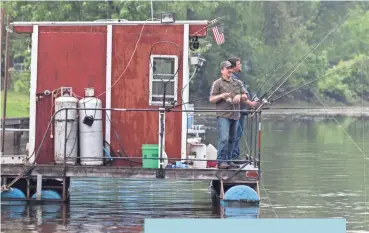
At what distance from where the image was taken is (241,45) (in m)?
79.1

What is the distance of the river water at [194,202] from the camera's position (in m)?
→ 16.5

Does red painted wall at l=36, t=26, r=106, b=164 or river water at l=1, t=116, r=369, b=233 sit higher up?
red painted wall at l=36, t=26, r=106, b=164

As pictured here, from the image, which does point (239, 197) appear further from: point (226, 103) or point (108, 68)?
point (108, 68)

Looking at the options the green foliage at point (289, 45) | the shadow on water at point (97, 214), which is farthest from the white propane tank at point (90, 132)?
the green foliage at point (289, 45)

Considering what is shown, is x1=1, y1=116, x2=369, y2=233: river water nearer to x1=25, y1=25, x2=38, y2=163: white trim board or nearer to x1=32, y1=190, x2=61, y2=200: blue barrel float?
x1=32, y1=190, x2=61, y2=200: blue barrel float

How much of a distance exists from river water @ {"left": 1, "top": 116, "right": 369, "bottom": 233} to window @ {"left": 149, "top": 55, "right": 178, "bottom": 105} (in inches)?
72.7

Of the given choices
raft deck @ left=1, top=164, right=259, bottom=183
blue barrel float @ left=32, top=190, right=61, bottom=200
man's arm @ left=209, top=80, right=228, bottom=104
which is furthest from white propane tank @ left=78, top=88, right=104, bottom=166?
man's arm @ left=209, top=80, right=228, bottom=104

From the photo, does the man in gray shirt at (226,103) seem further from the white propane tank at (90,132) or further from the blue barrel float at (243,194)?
the white propane tank at (90,132)

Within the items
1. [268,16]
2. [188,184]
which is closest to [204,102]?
[268,16]

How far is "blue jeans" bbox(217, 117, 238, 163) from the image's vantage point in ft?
59.9

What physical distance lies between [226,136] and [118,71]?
89.7 inches

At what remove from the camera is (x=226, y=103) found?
18.3m

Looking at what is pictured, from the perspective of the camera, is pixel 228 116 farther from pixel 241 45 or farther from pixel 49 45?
pixel 241 45

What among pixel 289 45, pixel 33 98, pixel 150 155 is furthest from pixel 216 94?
pixel 289 45
